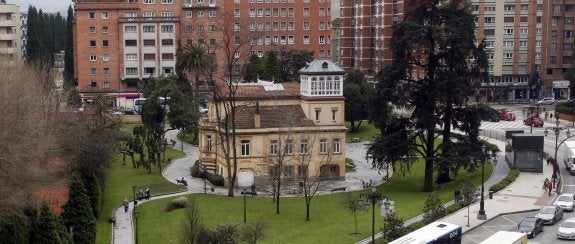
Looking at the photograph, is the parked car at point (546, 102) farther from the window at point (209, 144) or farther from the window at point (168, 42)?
the window at point (209, 144)

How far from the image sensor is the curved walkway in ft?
148

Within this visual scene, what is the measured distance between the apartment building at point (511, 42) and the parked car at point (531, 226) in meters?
70.1

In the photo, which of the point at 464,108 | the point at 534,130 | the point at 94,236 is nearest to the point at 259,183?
the point at 464,108

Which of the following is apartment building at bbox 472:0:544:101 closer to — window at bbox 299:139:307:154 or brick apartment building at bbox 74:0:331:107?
brick apartment building at bbox 74:0:331:107

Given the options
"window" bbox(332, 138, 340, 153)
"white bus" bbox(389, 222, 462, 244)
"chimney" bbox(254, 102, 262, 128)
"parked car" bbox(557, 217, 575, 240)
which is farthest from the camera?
"window" bbox(332, 138, 340, 153)

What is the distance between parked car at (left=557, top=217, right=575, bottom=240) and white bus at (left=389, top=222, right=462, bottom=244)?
7.04 metres

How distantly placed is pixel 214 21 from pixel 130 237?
224 feet

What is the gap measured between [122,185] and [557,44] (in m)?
79.0

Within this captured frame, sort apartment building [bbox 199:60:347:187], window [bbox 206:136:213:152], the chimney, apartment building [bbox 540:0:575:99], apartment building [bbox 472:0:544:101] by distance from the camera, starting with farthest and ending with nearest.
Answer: apartment building [bbox 540:0:575:99], apartment building [bbox 472:0:544:101], window [bbox 206:136:213:152], the chimney, apartment building [bbox 199:60:347:187]

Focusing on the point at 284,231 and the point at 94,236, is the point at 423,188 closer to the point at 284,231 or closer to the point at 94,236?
the point at 284,231

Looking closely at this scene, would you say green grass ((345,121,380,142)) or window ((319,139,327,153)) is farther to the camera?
green grass ((345,121,380,142))

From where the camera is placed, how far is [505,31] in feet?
370

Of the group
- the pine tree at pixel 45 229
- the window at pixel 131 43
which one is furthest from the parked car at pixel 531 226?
the window at pixel 131 43

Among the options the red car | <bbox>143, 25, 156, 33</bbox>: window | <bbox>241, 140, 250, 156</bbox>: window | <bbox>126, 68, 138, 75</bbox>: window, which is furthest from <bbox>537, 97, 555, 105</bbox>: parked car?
<bbox>241, 140, 250, 156</bbox>: window
